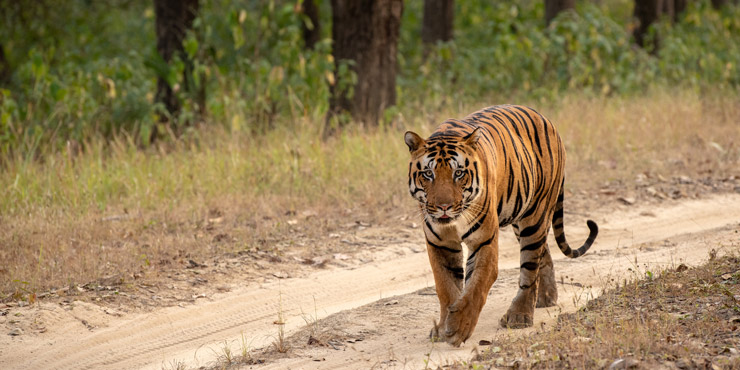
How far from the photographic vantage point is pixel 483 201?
4.30m

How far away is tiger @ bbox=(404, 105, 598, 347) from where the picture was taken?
13.7ft

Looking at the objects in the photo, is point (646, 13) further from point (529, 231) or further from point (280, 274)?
point (529, 231)

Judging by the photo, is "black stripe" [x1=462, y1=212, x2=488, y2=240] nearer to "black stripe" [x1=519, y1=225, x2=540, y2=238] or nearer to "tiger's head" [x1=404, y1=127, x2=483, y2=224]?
"tiger's head" [x1=404, y1=127, x2=483, y2=224]

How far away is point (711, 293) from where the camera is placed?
16.1 feet

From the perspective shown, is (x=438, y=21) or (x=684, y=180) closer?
(x=684, y=180)

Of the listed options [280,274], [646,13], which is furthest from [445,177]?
[646,13]

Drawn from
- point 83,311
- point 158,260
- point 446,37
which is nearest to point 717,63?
point 446,37

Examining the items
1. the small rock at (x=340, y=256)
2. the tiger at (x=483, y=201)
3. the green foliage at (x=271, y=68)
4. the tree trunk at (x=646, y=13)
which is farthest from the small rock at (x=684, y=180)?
the tree trunk at (x=646, y=13)

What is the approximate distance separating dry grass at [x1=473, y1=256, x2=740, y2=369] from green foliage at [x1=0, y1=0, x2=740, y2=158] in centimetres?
515

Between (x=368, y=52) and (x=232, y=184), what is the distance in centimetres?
361

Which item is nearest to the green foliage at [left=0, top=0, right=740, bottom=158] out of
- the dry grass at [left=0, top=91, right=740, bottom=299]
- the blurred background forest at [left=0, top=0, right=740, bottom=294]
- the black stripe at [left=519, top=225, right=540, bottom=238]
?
the blurred background forest at [left=0, top=0, right=740, bottom=294]

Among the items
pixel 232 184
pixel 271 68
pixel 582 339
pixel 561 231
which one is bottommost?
pixel 232 184

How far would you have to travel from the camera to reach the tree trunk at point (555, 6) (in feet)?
50.4

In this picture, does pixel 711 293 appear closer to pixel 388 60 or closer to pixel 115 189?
Answer: pixel 115 189
